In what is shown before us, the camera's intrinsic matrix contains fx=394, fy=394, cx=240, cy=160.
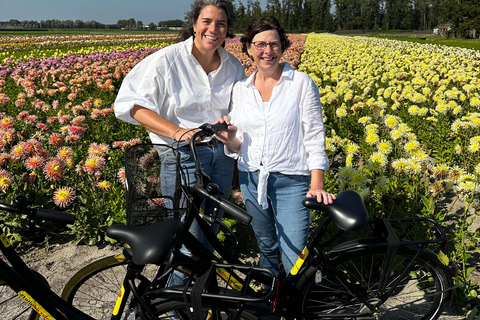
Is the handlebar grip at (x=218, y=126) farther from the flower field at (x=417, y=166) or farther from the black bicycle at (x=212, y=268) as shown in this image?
the flower field at (x=417, y=166)

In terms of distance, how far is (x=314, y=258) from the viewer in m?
2.10

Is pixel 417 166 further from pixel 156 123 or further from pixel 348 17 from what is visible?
pixel 348 17

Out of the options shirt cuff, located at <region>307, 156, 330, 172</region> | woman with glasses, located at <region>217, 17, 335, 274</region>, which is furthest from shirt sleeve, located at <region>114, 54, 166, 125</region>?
shirt cuff, located at <region>307, 156, 330, 172</region>

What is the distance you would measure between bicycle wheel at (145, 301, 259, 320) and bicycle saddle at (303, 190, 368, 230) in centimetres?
61

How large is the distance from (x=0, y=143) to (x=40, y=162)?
0.56 metres

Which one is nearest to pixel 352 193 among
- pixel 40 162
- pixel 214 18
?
pixel 214 18

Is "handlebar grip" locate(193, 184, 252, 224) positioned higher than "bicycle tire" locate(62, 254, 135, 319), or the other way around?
"handlebar grip" locate(193, 184, 252, 224)

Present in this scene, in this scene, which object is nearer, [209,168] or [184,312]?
[184,312]

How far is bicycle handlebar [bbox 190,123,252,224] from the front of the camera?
4.83 ft

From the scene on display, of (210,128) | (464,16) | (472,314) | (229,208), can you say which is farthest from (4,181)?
(464,16)

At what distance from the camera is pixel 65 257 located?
3.37m

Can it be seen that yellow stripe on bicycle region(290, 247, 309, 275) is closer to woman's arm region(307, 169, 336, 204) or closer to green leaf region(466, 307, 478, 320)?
woman's arm region(307, 169, 336, 204)

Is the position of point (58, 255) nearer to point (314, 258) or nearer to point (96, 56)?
point (314, 258)

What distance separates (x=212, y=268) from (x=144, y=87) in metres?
1.09
